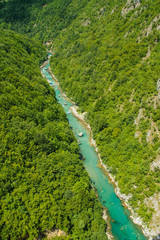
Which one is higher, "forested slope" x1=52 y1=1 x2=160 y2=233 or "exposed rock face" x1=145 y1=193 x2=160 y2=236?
"forested slope" x1=52 y1=1 x2=160 y2=233

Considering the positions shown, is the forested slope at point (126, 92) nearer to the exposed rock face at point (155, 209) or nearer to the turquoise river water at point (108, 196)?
the exposed rock face at point (155, 209)

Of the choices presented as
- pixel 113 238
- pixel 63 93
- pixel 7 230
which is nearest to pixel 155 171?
pixel 113 238

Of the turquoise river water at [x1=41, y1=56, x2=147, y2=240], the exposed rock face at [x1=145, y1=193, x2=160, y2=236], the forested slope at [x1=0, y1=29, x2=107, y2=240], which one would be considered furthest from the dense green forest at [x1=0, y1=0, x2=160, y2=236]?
the forested slope at [x1=0, y1=29, x2=107, y2=240]

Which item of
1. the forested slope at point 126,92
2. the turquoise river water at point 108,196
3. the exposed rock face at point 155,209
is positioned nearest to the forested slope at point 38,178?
the turquoise river water at point 108,196

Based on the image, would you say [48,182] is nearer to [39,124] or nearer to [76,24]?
[39,124]

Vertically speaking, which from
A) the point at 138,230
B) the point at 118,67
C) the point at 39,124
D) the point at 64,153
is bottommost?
the point at 138,230

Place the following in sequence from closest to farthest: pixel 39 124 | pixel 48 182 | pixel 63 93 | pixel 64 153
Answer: pixel 48 182, pixel 64 153, pixel 39 124, pixel 63 93

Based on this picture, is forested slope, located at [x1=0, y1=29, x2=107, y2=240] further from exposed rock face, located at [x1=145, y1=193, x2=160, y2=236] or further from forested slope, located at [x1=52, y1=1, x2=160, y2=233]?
exposed rock face, located at [x1=145, y1=193, x2=160, y2=236]
